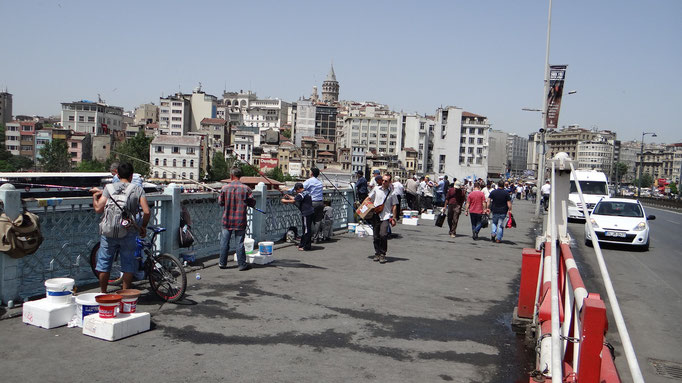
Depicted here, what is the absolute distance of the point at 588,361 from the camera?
131 inches

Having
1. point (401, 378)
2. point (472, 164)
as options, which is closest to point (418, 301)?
point (401, 378)

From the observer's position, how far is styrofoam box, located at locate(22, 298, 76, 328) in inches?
230

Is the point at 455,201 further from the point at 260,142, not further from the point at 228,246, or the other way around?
the point at 260,142

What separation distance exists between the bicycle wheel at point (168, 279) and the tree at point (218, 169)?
14280cm

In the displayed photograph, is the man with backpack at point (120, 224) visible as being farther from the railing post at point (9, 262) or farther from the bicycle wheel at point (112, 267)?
the railing post at point (9, 262)

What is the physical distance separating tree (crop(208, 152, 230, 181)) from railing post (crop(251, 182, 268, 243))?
138040 mm

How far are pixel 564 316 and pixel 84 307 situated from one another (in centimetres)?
488

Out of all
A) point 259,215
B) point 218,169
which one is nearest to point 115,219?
point 259,215

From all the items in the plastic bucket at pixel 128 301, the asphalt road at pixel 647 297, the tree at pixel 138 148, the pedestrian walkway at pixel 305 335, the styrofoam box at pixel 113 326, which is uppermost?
the tree at pixel 138 148

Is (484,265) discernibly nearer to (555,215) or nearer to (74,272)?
(555,215)

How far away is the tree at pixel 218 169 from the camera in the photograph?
148375 millimetres

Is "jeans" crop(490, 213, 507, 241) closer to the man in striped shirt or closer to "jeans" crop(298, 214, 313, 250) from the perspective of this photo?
"jeans" crop(298, 214, 313, 250)

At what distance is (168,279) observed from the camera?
709 centimetres

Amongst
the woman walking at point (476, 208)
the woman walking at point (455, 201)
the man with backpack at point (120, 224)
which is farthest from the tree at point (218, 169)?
the man with backpack at point (120, 224)
